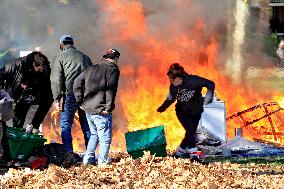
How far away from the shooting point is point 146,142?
10.5 metres

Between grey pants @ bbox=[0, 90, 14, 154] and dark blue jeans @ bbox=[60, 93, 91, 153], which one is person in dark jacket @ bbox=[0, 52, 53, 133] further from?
grey pants @ bbox=[0, 90, 14, 154]

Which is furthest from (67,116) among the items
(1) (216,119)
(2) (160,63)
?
(2) (160,63)

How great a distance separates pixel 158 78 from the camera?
1939 centimetres

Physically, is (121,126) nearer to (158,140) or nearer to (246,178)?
(158,140)

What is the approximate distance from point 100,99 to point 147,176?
6.26 feet

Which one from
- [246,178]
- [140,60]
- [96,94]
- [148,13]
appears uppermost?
[148,13]

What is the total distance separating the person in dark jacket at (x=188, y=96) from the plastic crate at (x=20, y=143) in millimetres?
2599

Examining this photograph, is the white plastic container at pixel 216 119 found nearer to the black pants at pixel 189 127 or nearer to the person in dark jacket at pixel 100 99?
the black pants at pixel 189 127

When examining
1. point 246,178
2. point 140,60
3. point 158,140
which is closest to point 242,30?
point 140,60

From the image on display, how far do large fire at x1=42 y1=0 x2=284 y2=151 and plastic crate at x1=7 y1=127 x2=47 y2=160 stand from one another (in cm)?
817

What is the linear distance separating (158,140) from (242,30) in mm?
12086

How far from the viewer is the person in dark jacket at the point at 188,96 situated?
1131cm

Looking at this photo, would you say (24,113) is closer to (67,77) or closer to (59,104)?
(59,104)

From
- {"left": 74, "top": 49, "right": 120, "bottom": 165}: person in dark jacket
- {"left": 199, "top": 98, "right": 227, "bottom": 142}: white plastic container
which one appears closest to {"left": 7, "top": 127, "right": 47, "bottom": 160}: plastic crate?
{"left": 74, "top": 49, "right": 120, "bottom": 165}: person in dark jacket
